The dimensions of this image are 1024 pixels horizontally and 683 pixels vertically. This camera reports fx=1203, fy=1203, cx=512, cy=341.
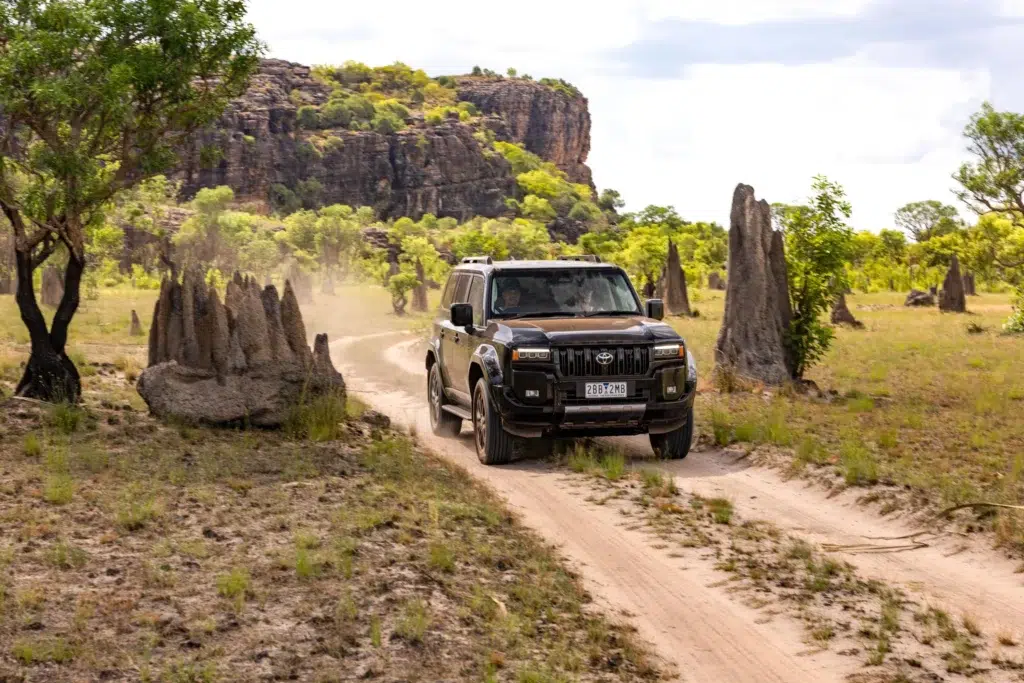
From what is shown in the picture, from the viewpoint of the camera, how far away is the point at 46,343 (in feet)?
51.1

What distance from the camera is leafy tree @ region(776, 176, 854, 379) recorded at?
66.6ft

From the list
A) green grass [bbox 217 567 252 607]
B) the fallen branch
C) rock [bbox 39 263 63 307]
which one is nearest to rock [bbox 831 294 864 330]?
rock [bbox 39 263 63 307]

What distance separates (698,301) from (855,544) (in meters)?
50.7

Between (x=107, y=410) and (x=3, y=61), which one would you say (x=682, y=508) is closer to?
(x=107, y=410)

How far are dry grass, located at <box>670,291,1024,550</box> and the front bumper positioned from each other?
1.56 m

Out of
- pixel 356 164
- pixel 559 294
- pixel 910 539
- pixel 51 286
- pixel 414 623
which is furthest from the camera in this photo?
pixel 356 164

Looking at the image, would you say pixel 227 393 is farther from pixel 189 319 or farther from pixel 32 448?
pixel 32 448

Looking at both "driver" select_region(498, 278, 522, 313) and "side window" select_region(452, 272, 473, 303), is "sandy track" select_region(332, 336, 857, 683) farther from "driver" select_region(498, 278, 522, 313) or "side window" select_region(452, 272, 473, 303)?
"side window" select_region(452, 272, 473, 303)

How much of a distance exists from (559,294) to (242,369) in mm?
3994

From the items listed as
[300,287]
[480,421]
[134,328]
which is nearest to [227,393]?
[480,421]

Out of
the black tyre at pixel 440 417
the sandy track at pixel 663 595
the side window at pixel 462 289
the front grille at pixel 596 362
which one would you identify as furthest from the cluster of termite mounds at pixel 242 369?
the front grille at pixel 596 362

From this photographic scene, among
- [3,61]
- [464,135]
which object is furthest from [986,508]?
[464,135]

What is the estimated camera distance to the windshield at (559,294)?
532 inches

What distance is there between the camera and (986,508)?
1015cm
